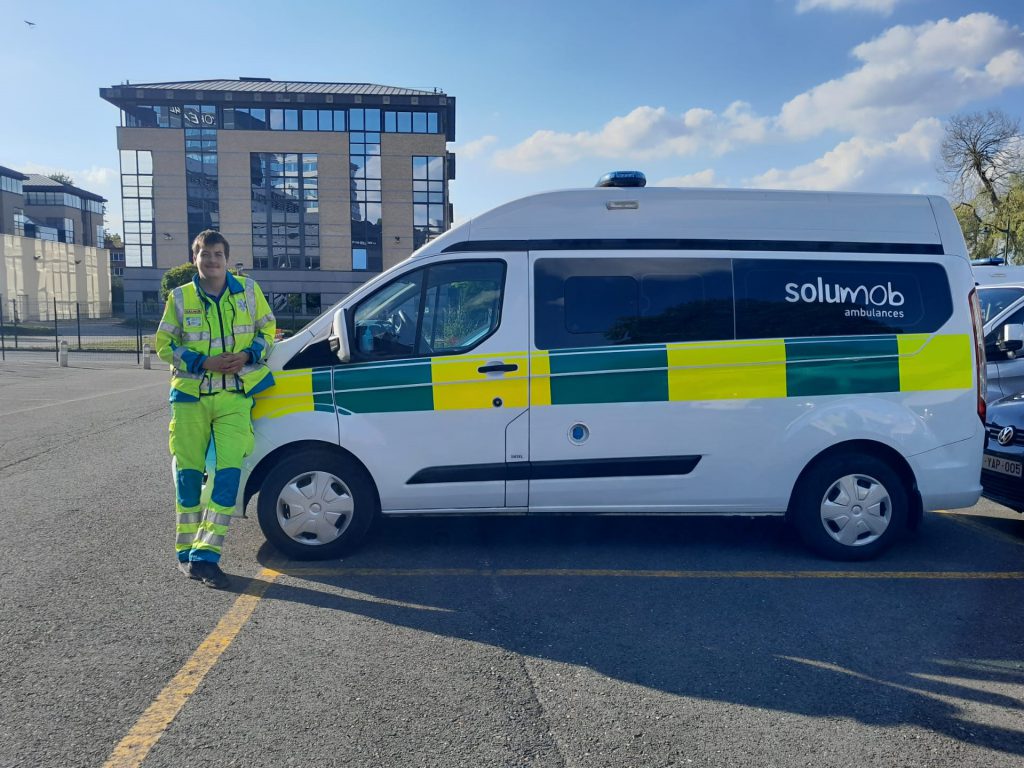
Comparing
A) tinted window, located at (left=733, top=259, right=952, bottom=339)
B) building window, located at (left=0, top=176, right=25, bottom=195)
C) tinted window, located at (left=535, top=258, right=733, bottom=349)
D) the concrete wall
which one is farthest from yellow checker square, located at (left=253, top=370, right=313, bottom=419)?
building window, located at (left=0, top=176, right=25, bottom=195)

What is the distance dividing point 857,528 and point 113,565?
465cm

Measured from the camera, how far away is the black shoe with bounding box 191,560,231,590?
183 inches

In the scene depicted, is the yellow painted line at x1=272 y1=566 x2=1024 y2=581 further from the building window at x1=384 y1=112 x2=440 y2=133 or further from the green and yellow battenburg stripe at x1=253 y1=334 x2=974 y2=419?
the building window at x1=384 y1=112 x2=440 y2=133

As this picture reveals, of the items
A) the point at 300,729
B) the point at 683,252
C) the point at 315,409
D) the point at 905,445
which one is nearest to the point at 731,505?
the point at 905,445

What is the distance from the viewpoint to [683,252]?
5.18 m

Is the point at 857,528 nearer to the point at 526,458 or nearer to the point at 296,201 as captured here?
the point at 526,458

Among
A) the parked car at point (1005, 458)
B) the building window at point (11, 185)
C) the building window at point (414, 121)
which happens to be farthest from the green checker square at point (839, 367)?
the building window at point (11, 185)

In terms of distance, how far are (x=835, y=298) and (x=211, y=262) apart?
386cm

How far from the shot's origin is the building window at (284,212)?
53.5 meters

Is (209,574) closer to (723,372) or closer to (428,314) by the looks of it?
(428,314)

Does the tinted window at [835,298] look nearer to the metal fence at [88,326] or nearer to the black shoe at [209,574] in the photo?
the black shoe at [209,574]

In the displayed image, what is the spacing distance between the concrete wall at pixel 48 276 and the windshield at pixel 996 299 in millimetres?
49607

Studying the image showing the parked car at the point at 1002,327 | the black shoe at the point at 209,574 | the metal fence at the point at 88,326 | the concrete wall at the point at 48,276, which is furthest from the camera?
the concrete wall at the point at 48,276

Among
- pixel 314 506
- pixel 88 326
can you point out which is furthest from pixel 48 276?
pixel 314 506
